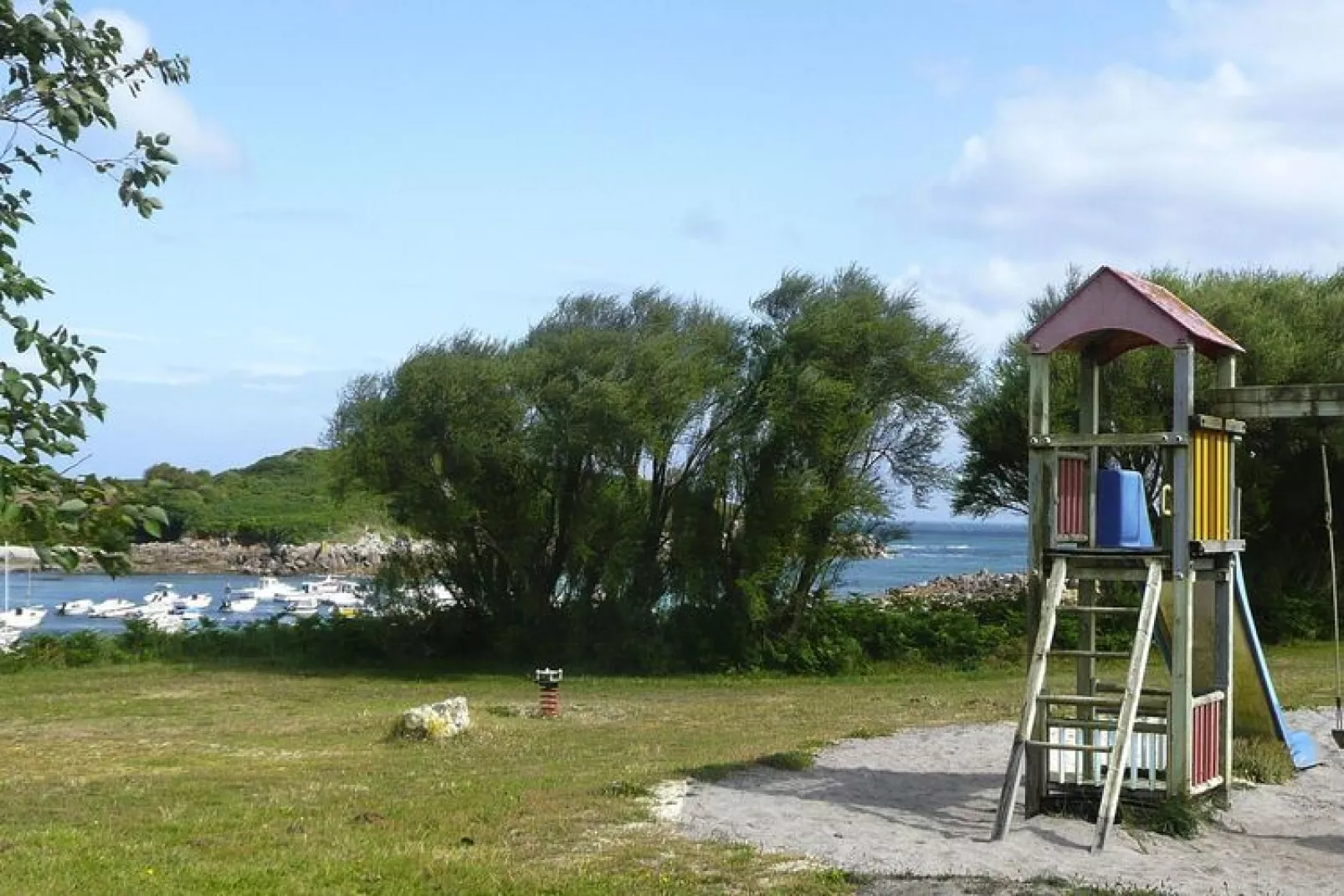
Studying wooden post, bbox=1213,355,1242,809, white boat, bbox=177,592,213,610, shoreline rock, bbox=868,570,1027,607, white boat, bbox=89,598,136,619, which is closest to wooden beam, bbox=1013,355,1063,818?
wooden post, bbox=1213,355,1242,809

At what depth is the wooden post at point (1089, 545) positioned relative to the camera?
41.4ft

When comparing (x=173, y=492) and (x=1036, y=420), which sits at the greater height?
(x=1036, y=420)

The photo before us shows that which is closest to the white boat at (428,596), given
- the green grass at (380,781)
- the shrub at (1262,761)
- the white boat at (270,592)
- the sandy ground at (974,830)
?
the green grass at (380,781)

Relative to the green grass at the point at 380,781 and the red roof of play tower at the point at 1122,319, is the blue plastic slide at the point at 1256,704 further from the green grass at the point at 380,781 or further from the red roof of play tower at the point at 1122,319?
the green grass at the point at 380,781

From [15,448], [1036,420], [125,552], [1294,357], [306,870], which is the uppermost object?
[1294,357]

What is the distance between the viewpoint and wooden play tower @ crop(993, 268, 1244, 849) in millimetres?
12000

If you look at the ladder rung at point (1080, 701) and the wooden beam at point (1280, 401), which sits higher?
the wooden beam at point (1280, 401)

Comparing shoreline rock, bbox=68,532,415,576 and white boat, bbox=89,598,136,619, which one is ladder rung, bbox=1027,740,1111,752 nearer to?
white boat, bbox=89,598,136,619

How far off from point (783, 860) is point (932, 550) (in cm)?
17038

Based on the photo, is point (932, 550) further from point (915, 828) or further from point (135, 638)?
point (915, 828)

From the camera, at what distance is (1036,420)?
1280 cm

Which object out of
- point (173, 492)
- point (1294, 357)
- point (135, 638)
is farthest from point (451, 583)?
point (173, 492)

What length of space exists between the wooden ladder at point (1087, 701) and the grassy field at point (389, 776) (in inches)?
85.7

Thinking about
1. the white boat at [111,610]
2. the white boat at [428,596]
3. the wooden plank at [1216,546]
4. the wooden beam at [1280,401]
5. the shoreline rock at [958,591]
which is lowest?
the white boat at [111,610]
